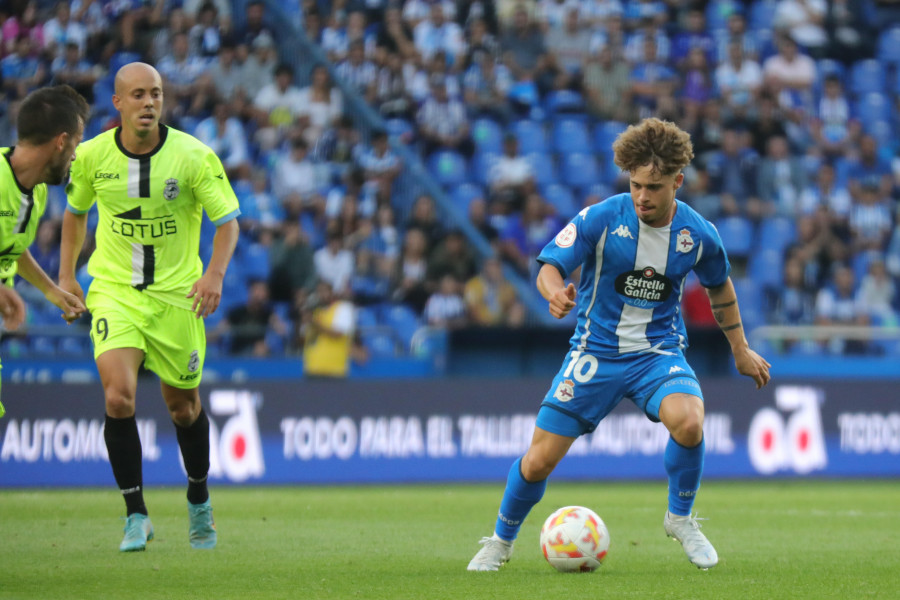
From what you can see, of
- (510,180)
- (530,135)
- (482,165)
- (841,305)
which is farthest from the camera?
(530,135)

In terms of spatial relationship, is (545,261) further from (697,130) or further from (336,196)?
(697,130)

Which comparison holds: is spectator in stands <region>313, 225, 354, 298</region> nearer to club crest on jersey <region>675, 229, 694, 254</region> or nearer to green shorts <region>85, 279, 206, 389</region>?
green shorts <region>85, 279, 206, 389</region>

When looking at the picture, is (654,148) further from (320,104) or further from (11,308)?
(320,104)

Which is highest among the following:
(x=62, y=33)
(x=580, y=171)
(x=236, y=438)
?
(x=62, y=33)

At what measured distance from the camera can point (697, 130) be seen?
17188mm

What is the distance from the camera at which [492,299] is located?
14477 millimetres

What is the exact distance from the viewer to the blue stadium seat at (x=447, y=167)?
1669 cm

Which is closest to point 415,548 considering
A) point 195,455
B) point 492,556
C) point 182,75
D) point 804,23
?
point 492,556

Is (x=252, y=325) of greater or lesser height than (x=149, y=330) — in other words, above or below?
below

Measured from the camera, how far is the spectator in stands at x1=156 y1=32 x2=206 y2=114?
15922mm

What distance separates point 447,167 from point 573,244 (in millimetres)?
10827

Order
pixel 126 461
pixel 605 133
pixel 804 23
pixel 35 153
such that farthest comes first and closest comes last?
pixel 804 23, pixel 605 133, pixel 126 461, pixel 35 153

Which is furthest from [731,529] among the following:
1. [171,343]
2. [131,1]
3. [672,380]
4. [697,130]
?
[131,1]

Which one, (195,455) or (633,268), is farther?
(195,455)
